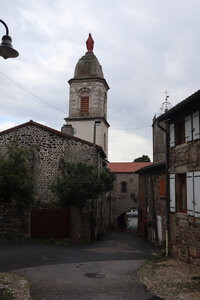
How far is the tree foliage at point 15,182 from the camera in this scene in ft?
42.7

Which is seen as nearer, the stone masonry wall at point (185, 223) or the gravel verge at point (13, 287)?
the gravel verge at point (13, 287)

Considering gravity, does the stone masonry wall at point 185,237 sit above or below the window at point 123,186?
below

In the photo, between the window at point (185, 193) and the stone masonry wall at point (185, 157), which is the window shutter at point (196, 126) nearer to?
the stone masonry wall at point (185, 157)

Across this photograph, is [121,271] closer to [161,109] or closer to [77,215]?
[77,215]

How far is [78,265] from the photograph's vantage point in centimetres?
947

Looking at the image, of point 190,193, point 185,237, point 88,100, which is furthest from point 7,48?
point 88,100

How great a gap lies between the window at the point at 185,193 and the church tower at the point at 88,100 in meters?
16.2

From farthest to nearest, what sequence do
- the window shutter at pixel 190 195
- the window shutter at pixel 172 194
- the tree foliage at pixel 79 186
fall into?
the tree foliage at pixel 79 186 < the window shutter at pixel 172 194 < the window shutter at pixel 190 195

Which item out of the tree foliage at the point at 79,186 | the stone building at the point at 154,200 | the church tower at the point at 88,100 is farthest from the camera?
the church tower at the point at 88,100

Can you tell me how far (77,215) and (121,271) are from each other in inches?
255

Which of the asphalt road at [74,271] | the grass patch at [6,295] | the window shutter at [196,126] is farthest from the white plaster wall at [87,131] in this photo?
the grass patch at [6,295]

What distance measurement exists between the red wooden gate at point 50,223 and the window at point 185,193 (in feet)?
20.4

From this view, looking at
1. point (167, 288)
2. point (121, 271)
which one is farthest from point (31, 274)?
point (167, 288)

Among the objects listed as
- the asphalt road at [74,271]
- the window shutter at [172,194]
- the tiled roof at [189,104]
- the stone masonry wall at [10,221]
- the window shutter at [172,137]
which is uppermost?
the tiled roof at [189,104]
